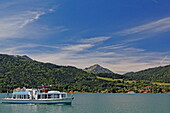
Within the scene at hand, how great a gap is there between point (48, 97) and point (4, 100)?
74.4ft

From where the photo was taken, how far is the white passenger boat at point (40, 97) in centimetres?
9227

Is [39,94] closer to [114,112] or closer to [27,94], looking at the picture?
[27,94]

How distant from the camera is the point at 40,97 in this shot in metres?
95.3

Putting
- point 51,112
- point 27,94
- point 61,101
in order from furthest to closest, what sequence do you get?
point 27,94, point 61,101, point 51,112

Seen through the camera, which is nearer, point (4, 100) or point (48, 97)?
point (48, 97)

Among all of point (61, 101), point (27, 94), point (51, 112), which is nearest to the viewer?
point (51, 112)

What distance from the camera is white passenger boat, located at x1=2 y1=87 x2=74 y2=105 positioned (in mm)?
92269

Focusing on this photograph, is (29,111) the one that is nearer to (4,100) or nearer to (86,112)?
(86,112)

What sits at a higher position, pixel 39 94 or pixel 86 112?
pixel 39 94

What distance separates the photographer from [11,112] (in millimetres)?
76250

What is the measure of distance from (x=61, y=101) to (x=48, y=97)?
619cm

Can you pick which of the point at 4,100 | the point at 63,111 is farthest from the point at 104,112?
the point at 4,100

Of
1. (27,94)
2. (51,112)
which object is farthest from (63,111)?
(27,94)

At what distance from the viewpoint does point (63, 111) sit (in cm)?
7762
